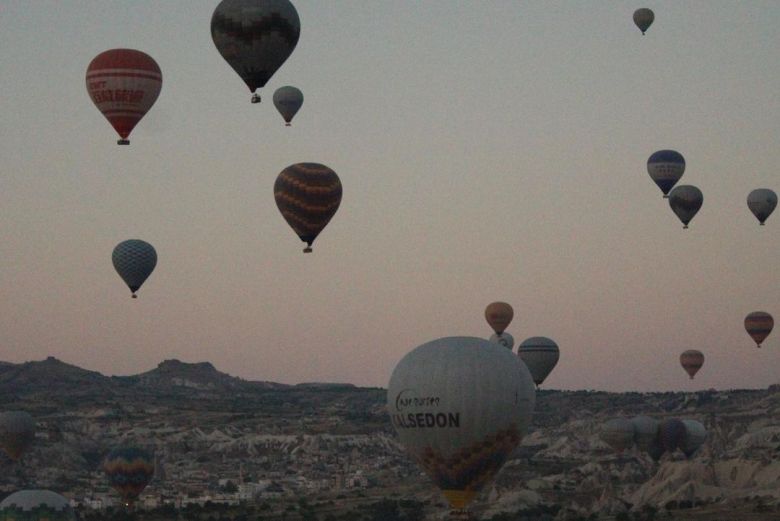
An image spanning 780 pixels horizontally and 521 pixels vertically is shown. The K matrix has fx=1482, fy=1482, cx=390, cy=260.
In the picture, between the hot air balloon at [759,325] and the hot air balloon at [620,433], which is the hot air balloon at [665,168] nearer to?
the hot air balloon at [759,325]

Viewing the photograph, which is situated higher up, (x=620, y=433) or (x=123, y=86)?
(x=123, y=86)

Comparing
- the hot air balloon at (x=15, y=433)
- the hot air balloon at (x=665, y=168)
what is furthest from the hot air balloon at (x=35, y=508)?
the hot air balloon at (x=665, y=168)

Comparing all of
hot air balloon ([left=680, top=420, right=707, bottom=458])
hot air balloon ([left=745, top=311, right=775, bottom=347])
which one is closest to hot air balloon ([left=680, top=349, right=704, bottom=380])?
hot air balloon ([left=680, top=420, right=707, bottom=458])

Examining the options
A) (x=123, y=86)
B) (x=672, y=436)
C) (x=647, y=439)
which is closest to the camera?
(x=123, y=86)

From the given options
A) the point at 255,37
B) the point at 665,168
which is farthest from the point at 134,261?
the point at 665,168

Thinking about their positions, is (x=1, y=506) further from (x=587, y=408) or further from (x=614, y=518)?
(x=587, y=408)

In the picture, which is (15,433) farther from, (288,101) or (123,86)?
(123,86)

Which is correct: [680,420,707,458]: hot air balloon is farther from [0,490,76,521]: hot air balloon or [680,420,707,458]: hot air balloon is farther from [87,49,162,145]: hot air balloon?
[87,49,162,145]: hot air balloon
